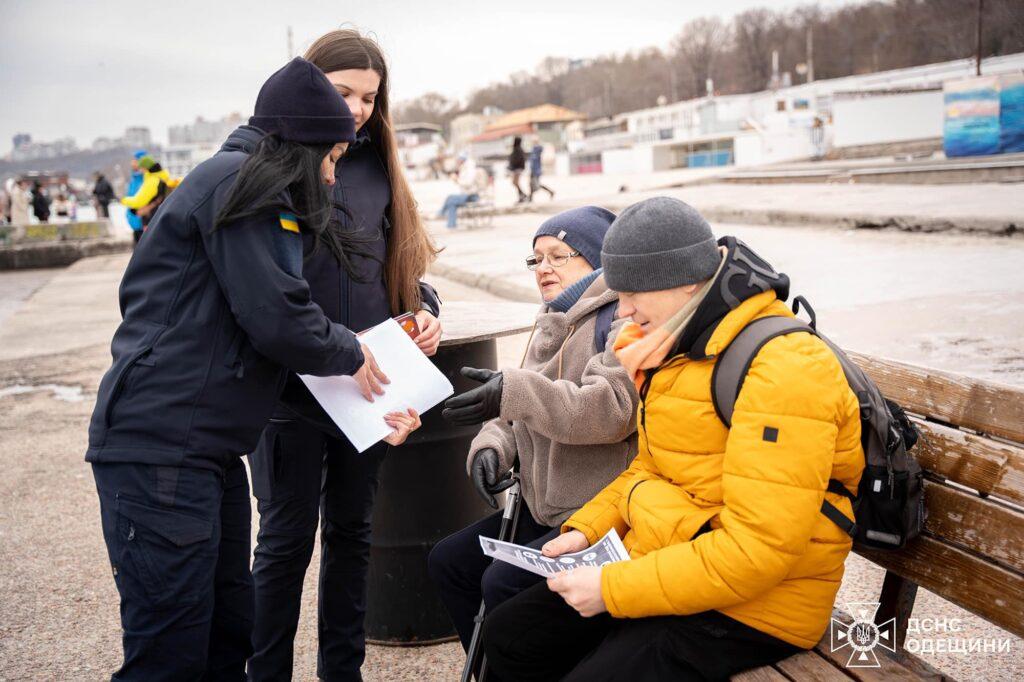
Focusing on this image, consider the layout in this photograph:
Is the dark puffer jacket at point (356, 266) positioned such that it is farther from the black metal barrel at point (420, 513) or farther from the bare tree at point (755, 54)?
the bare tree at point (755, 54)

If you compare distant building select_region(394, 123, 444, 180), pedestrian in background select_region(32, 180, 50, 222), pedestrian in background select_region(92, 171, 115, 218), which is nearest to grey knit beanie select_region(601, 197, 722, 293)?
pedestrian in background select_region(92, 171, 115, 218)

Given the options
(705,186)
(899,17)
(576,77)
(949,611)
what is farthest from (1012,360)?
(576,77)

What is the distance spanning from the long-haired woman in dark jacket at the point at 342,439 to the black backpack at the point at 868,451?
1.13 meters

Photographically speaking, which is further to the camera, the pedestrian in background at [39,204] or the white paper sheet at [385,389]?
the pedestrian in background at [39,204]

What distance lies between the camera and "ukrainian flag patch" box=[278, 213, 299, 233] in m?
2.10

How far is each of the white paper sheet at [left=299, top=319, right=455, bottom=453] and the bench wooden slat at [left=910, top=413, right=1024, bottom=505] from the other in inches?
50.5

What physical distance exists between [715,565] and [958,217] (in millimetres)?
12003

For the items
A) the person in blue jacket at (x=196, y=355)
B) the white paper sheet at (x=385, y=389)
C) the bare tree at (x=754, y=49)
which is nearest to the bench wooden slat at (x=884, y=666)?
the white paper sheet at (x=385, y=389)

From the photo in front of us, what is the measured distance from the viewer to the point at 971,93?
86.7ft

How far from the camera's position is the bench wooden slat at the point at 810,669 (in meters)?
1.93

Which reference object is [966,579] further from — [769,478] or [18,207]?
[18,207]

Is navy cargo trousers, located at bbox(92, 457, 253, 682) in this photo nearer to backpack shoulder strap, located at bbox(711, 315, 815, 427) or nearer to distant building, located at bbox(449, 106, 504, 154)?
backpack shoulder strap, located at bbox(711, 315, 815, 427)

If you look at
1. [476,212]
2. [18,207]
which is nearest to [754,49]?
[18,207]

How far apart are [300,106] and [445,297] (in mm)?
9221
